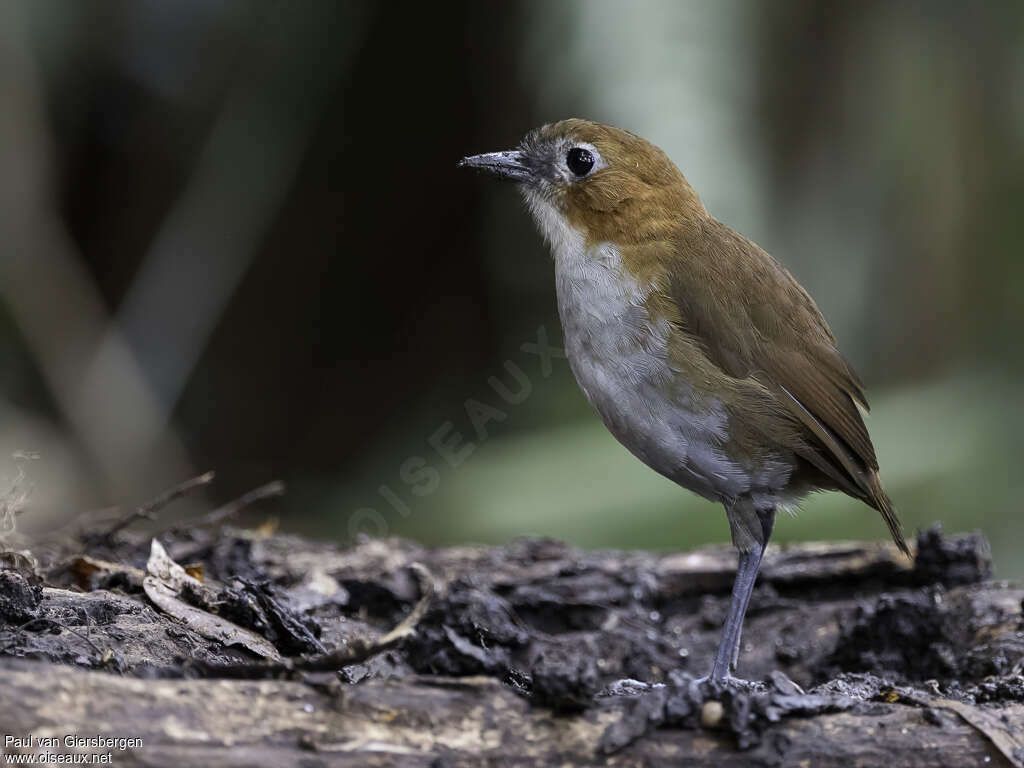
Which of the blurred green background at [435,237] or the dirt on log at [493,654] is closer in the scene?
the dirt on log at [493,654]

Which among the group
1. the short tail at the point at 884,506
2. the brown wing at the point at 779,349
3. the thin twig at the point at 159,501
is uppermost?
the brown wing at the point at 779,349

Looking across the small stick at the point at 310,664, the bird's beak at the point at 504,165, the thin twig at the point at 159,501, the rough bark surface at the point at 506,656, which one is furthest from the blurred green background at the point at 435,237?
the small stick at the point at 310,664

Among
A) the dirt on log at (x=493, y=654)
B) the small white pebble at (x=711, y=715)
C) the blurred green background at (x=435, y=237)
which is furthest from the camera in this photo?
the blurred green background at (x=435, y=237)

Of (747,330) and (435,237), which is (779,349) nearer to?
(747,330)

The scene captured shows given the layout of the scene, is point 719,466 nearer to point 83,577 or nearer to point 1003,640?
point 1003,640

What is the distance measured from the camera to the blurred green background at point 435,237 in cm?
499

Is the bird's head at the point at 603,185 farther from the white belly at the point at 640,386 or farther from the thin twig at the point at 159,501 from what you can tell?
the thin twig at the point at 159,501

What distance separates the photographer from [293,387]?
7.07 meters

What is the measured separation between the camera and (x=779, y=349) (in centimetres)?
279

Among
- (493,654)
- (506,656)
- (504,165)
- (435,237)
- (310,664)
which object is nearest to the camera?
(310,664)

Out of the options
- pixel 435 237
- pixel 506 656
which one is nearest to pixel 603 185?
pixel 506 656

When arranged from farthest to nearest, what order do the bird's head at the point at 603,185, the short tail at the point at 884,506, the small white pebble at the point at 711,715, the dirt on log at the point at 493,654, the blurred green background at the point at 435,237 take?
1. the blurred green background at the point at 435,237
2. the bird's head at the point at 603,185
3. the short tail at the point at 884,506
4. the small white pebble at the point at 711,715
5. the dirt on log at the point at 493,654

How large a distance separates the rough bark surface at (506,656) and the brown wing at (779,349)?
0.56m

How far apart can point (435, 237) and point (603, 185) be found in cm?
398
